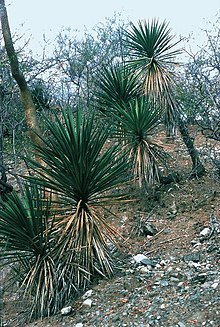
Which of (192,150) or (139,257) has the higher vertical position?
(192,150)

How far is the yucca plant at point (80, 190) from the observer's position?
560 centimetres

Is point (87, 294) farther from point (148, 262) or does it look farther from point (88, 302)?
point (148, 262)

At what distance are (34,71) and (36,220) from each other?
27.9ft

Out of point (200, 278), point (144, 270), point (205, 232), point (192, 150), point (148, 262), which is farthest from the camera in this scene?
point (192, 150)

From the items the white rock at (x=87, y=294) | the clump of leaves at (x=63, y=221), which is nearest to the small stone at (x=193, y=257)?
the clump of leaves at (x=63, y=221)

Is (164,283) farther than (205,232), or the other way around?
(205,232)

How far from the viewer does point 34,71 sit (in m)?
13.1

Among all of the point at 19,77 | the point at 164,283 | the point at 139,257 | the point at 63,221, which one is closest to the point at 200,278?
the point at 164,283

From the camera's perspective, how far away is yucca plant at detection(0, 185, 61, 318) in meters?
5.43

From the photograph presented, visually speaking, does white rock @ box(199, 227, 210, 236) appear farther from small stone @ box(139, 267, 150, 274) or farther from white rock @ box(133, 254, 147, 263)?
small stone @ box(139, 267, 150, 274)

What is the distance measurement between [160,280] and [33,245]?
66.2 inches

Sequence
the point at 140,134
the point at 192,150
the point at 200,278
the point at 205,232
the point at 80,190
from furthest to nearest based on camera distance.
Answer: the point at 192,150 < the point at 140,134 < the point at 205,232 < the point at 80,190 < the point at 200,278

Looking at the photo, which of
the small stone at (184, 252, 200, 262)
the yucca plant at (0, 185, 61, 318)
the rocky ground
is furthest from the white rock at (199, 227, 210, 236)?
the yucca plant at (0, 185, 61, 318)

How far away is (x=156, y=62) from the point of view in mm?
9953
